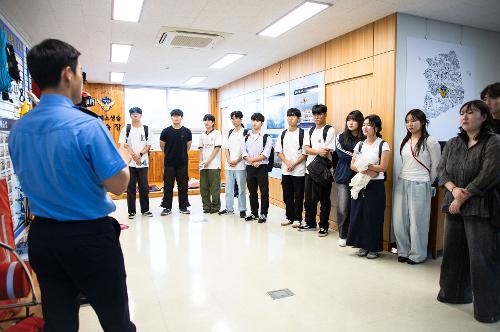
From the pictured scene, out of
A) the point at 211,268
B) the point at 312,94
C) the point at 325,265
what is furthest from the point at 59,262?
the point at 312,94

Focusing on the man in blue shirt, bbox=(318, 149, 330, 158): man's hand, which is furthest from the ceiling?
the man in blue shirt

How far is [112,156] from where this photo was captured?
130cm

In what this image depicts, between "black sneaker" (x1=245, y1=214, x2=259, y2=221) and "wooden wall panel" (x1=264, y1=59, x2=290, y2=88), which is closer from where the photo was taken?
"black sneaker" (x1=245, y1=214, x2=259, y2=221)

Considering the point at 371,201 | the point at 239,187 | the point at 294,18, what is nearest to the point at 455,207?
the point at 371,201

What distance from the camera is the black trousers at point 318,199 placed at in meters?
4.84

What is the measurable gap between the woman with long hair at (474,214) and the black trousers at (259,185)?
2989mm

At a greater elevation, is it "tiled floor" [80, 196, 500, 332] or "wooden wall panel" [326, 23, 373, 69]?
"wooden wall panel" [326, 23, 373, 69]

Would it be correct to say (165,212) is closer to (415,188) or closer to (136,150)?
(136,150)

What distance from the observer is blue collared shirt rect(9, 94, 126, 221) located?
1258 millimetres

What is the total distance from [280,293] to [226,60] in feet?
16.5

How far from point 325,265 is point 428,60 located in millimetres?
2861

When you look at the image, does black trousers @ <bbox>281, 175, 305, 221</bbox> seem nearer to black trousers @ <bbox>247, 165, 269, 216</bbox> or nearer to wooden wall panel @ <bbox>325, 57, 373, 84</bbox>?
black trousers @ <bbox>247, 165, 269, 216</bbox>

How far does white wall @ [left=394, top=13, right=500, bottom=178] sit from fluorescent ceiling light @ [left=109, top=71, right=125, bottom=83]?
20.8 ft

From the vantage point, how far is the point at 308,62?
5855 mm
